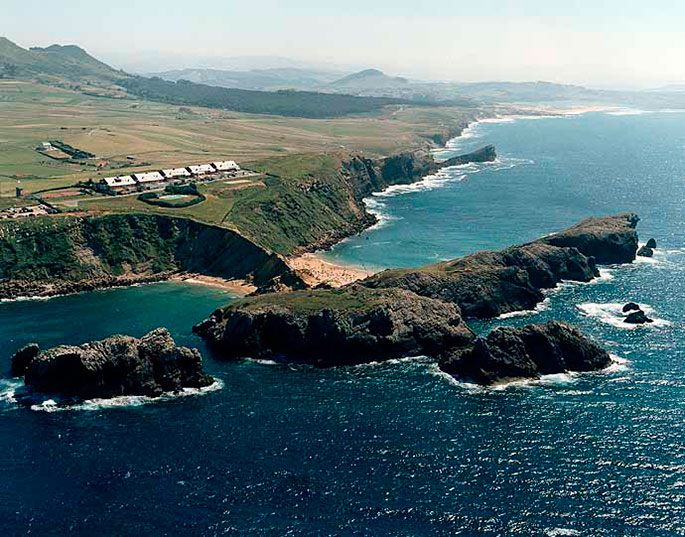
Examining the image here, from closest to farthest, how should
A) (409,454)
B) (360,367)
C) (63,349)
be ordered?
1. (409,454)
2. (63,349)
3. (360,367)

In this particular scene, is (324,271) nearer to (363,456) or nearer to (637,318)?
(637,318)

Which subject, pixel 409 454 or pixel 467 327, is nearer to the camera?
pixel 409 454

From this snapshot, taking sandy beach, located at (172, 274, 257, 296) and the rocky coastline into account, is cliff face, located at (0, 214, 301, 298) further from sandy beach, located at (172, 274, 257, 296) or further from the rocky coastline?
the rocky coastline

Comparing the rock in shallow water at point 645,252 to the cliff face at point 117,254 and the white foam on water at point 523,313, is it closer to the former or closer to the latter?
the white foam on water at point 523,313

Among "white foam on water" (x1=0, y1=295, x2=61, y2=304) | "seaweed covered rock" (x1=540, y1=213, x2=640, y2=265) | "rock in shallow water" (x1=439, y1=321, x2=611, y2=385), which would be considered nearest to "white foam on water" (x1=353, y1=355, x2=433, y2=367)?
"rock in shallow water" (x1=439, y1=321, x2=611, y2=385)

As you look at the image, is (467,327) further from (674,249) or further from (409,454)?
(674,249)

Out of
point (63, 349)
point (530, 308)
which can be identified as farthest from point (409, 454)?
point (530, 308)
